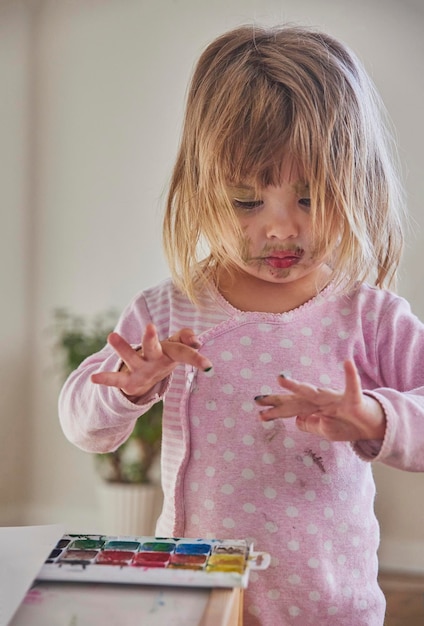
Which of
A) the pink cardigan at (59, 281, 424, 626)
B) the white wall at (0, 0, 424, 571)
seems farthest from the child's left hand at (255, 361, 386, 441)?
the white wall at (0, 0, 424, 571)

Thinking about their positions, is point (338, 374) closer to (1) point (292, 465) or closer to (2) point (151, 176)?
(1) point (292, 465)

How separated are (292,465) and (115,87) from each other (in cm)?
194

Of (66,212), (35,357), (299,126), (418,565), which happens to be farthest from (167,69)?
(299,126)

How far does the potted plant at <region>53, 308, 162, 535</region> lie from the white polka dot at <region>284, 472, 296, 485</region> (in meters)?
1.52

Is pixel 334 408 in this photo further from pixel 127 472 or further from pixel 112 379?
pixel 127 472

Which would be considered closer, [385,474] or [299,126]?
[299,126]

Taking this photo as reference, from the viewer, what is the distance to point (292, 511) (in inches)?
35.5

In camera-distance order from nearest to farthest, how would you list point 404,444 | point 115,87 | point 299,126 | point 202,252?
point 404,444 → point 299,126 → point 202,252 → point 115,87

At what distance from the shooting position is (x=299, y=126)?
2.93ft

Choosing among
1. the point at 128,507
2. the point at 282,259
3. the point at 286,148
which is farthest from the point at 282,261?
the point at 128,507

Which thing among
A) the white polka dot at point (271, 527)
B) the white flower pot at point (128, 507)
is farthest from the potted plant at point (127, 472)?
the white polka dot at point (271, 527)

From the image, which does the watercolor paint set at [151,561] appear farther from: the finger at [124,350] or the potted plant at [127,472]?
the potted plant at [127,472]

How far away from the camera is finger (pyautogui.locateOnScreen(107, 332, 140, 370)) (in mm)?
799

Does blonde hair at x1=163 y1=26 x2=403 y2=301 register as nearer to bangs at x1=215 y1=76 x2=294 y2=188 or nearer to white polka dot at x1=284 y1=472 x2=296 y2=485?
bangs at x1=215 y1=76 x2=294 y2=188
